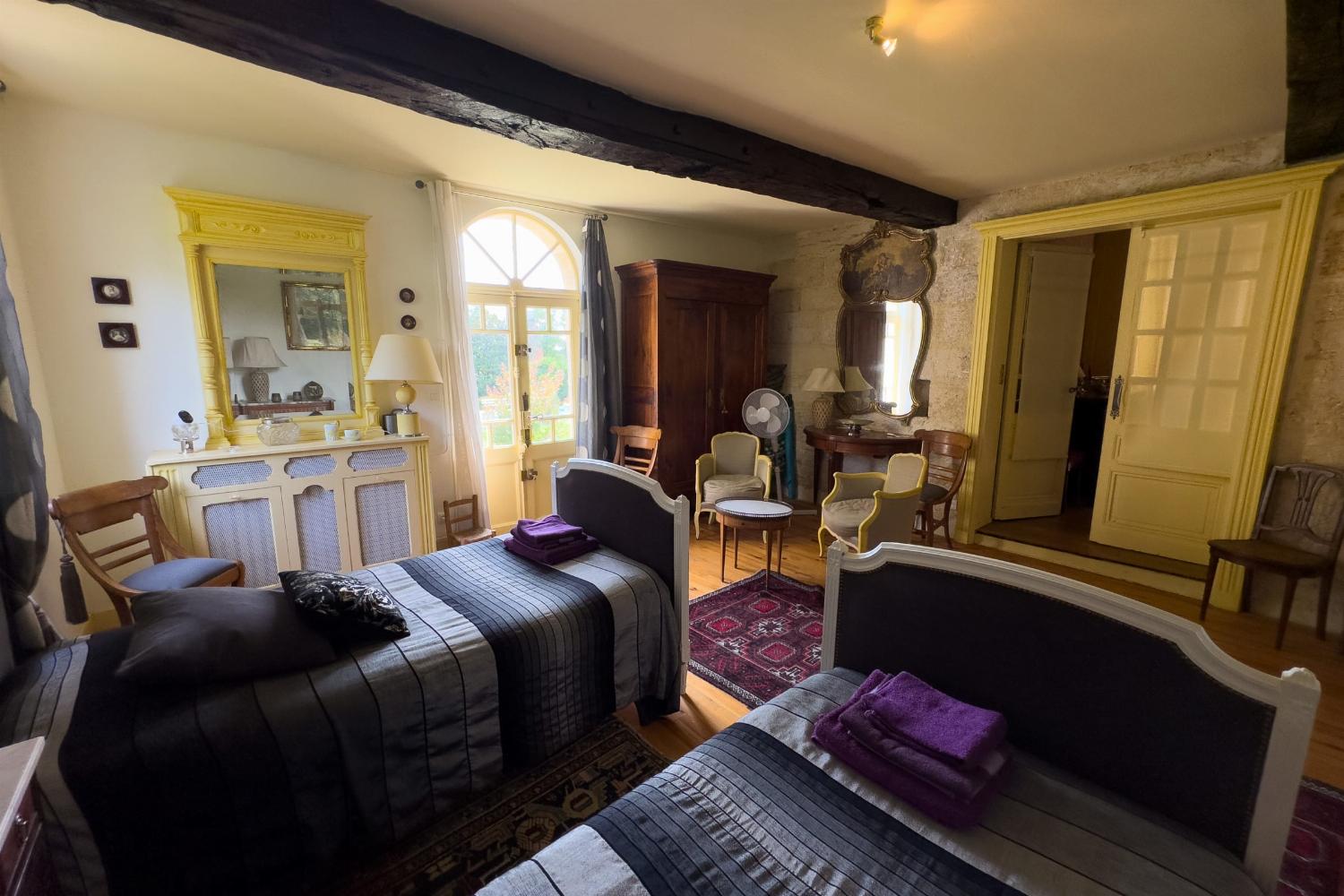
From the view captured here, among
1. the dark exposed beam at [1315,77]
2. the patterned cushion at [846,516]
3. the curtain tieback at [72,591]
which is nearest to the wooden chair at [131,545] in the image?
the curtain tieback at [72,591]

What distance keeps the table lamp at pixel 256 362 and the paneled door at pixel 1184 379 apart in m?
5.25

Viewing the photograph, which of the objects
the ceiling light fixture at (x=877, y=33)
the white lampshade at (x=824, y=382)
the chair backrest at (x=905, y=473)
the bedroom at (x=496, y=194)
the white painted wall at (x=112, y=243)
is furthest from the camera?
the white lampshade at (x=824, y=382)

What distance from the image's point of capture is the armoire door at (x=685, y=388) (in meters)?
4.29

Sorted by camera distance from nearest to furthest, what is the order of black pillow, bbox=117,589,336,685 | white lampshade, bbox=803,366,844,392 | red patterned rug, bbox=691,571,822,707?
1. black pillow, bbox=117,589,336,685
2. red patterned rug, bbox=691,571,822,707
3. white lampshade, bbox=803,366,844,392

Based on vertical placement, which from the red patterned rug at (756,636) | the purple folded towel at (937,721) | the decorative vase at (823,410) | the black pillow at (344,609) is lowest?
the red patterned rug at (756,636)

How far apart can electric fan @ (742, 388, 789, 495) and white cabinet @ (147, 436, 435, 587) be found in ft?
7.79

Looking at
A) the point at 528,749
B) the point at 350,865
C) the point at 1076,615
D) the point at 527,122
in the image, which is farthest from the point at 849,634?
the point at 527,122

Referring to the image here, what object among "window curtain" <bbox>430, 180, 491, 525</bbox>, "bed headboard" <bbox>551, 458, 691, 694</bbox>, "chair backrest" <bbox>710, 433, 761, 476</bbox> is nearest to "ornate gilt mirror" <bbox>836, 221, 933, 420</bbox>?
"chair backrest" <bbox>710, 433, 761, 476</bbox>

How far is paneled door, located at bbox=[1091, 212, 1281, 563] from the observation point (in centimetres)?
297

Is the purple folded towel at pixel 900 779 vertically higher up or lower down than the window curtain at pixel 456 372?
lower down

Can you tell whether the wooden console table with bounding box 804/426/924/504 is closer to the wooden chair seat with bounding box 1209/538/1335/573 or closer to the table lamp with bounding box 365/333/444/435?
the wooden chair seat with bounding box 1209/538/1335/573

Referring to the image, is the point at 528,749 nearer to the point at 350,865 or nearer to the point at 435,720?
the point at 435,720

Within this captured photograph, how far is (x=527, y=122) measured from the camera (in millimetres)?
2021

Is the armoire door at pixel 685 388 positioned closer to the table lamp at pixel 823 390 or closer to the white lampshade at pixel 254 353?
the table lamp at pixel 823 390
